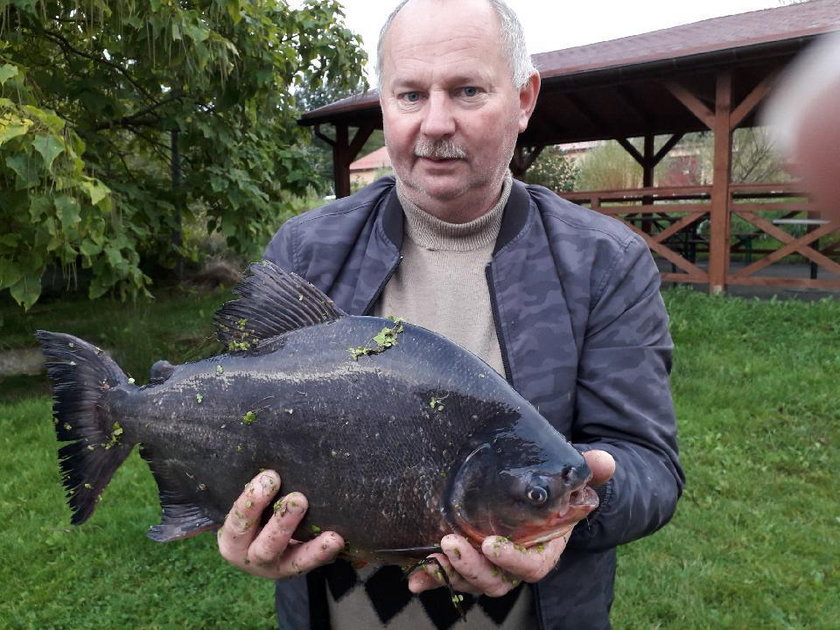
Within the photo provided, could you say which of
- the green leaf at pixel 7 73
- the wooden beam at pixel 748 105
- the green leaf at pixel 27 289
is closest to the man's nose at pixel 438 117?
the green leaf at pixel 7 73

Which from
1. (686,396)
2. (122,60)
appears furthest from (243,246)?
(686,396)

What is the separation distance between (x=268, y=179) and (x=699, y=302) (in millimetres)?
6072

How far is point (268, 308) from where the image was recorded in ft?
6.15

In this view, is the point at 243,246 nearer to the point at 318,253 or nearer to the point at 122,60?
the point at 122,60

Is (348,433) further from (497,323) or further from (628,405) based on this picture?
(628,405)

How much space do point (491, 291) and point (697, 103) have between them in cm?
985

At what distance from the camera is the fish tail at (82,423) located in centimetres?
196

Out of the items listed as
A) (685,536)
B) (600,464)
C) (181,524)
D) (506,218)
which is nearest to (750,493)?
(685,536)

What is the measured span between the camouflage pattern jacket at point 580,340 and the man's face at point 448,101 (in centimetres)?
20

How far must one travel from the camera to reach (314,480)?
68.6 inches

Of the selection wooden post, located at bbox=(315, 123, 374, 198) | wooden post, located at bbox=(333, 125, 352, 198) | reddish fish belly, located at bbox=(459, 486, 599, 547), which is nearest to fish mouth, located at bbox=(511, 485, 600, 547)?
reddish fish belly, located at bbox=(459, 486, 599, 547)

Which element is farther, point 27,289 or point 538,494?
point 27,289

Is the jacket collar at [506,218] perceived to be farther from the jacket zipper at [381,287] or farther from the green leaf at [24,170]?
the green leaf at [24,170]

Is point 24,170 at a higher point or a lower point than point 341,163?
lower
